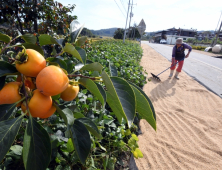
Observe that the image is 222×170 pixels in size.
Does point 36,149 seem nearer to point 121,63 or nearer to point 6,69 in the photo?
point 6,69

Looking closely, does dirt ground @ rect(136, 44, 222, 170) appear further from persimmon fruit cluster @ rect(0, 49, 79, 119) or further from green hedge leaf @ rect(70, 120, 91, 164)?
persimmon fruit cluster @ rect(0, 49, 79, 119)

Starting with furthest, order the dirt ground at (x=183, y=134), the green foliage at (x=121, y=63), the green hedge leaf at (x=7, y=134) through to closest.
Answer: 1. the green foliage at (x=121, y=63)
2. the dirt ground at (x=183, y=134)
3. the green hedge leaf at (x=7, y=134)

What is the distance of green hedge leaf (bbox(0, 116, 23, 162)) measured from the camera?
435 mm

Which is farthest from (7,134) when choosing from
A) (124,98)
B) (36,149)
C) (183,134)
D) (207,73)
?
(207,73)

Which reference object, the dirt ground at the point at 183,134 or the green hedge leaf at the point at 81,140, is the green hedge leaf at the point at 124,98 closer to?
the green hedge leaf at the point at 81,140

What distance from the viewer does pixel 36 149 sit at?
465mm

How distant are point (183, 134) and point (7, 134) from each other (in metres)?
3.33

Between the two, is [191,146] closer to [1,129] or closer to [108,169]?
[108,169]

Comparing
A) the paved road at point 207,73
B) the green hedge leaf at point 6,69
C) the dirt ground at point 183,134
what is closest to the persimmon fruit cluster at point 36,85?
the green hedge leaf at point 6,69

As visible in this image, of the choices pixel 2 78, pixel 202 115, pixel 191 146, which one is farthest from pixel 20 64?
pixel 202 115

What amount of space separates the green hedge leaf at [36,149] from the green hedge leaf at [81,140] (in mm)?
115

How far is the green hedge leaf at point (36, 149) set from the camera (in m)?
0.45

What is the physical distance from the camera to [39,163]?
45cm

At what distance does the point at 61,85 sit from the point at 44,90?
0.18 ft
